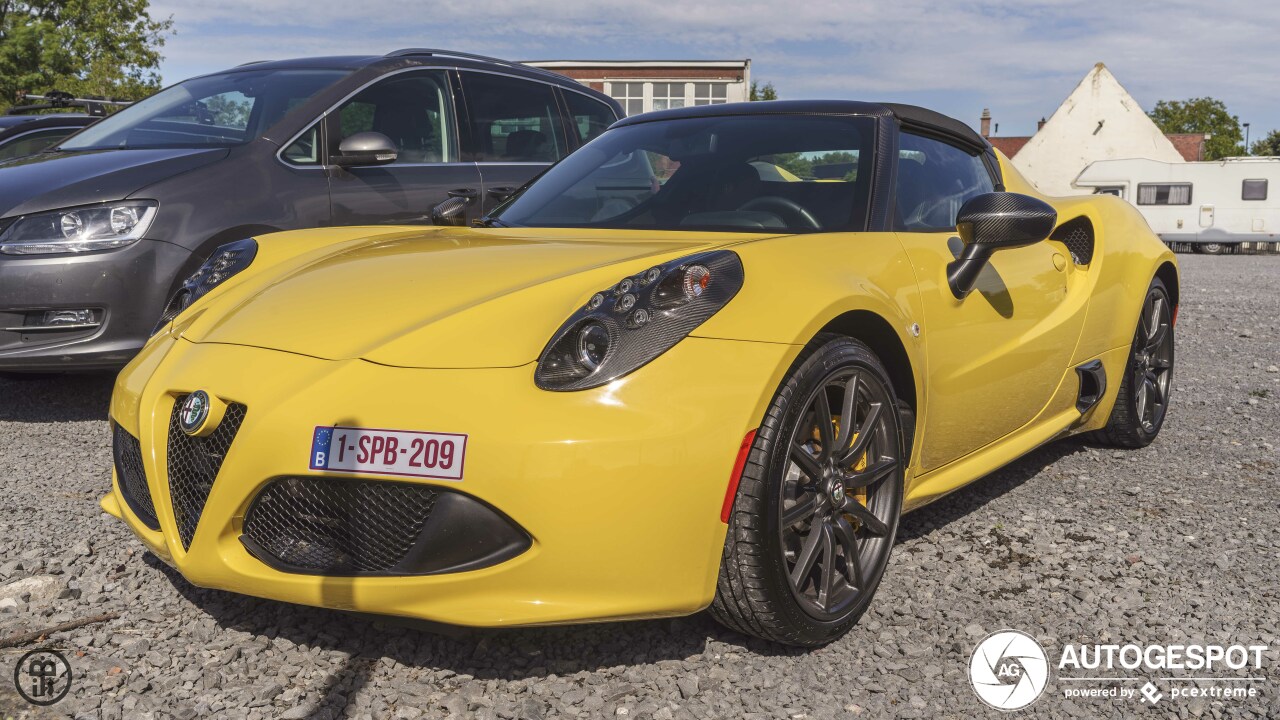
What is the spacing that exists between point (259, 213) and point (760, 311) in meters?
3.22

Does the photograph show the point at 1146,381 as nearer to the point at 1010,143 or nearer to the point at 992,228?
the point at 992,228

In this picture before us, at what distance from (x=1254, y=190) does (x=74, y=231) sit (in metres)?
26.4

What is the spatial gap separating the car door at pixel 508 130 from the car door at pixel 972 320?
2.69 m

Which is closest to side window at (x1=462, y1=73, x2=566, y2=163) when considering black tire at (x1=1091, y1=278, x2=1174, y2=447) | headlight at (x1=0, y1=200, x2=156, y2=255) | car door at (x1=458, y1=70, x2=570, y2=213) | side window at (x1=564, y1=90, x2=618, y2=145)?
car door at (x1=458, y1=70, x2=570, y2=213)

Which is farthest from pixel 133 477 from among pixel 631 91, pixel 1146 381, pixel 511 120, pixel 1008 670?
pixel 631 91

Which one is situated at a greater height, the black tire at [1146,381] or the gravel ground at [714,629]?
the black tire at [1146,381]

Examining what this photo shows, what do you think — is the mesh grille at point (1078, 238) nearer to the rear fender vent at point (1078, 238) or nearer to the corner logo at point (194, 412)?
the rear fender vent at point (1078, 238)

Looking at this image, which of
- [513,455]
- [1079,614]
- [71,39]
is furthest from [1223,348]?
[71,39]

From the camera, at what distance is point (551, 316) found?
7.64 feet

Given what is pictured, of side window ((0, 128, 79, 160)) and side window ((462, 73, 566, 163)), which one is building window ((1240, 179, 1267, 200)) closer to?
side window ((462, 73, 566, 163))

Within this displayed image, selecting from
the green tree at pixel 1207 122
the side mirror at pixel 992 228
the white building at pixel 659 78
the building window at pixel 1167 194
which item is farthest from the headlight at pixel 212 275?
the green tree at pixel 1207 122

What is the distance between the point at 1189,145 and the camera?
47188mm

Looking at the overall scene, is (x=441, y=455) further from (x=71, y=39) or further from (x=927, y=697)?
(x=71, y=39)

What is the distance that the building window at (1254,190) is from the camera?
→ 81.4 feet
